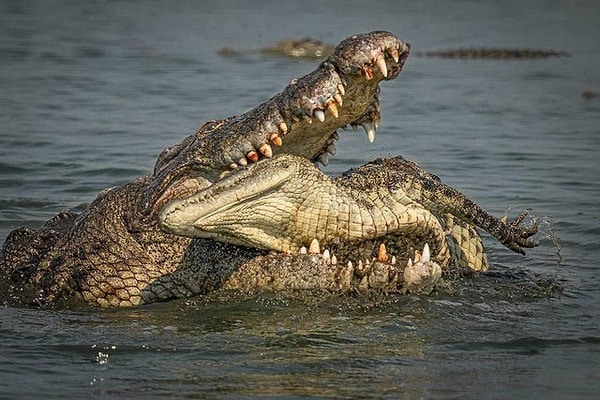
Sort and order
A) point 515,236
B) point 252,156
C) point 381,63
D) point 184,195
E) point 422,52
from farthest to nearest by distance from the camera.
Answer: point 422,52, point 515,236, point 184,195, point 252,156, point 381,63

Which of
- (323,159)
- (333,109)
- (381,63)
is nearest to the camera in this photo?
(381,63)

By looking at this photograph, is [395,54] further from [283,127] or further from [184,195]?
[184,195]

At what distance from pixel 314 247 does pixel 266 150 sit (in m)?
0.59

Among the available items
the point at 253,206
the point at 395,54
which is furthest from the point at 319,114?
the point at 253,206

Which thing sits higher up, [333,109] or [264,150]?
[333,109]

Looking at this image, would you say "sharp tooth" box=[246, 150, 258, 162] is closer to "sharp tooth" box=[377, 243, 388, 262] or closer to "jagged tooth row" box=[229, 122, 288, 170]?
"jagged tooth row" box=[229, 122, 288, 170]

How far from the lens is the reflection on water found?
199 inches

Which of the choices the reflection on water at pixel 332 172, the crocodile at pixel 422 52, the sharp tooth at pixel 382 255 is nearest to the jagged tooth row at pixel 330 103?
the sharp tooth at pixel 382 255

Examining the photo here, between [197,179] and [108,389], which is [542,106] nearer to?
[197,179]

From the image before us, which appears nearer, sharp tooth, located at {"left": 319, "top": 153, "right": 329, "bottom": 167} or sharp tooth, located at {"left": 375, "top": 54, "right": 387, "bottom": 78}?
sharp tooth, located at {"left": 375, "top": 54, "right": 387, "bottom": 78}

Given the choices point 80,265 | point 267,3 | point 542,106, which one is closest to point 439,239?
point 80,265

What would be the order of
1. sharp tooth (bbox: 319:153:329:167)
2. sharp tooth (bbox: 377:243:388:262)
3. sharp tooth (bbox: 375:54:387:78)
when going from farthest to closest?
sharp tooth (bbox: 319:153:329:167)
sharp tooth (bbox: 377:243:388:262)
sharp tooth (bbox: 375:54:387:78)

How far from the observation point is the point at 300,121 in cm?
528

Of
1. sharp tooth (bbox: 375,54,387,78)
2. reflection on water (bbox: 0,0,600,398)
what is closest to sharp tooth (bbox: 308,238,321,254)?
reflection on water (bbox: 0,0,600,398)
